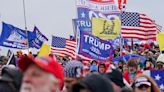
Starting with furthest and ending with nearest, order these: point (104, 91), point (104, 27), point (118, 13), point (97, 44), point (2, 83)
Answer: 1. point (118, 13)
2. point (104, 27)
3. point (97, 44)
4. point (2, 83)
5. point (104, 91)

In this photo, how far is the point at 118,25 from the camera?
760 inches

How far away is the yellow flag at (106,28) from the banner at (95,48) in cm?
215

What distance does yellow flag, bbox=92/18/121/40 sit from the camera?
19156mm

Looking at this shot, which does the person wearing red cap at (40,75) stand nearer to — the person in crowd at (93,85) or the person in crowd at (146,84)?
the person in crowd at (93,85)

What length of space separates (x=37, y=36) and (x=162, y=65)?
14.8m

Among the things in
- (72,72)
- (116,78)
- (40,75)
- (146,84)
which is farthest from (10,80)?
(146,84)

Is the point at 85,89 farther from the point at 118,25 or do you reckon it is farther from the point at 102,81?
the point at 118,25

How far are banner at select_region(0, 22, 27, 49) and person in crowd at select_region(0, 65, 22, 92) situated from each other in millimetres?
17356

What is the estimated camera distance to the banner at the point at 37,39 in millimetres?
26297

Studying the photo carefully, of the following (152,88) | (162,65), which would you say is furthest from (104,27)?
(152,88)

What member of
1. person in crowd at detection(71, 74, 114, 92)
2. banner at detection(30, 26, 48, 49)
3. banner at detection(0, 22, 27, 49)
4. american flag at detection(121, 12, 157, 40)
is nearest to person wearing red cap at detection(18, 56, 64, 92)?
person in crowd at detection(71, 74, 114, 92)

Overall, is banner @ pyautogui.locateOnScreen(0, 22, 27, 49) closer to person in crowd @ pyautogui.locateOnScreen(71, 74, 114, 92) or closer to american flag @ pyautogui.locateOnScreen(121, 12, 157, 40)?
american flag @ pyautogui.locateOnScreen(121, 12, 157, 40)

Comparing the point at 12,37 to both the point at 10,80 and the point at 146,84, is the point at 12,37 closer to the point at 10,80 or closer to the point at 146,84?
the point at 146,84

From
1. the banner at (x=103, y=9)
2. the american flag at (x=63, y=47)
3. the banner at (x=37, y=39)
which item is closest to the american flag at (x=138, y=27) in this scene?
the banner at (x=103, y=9)
